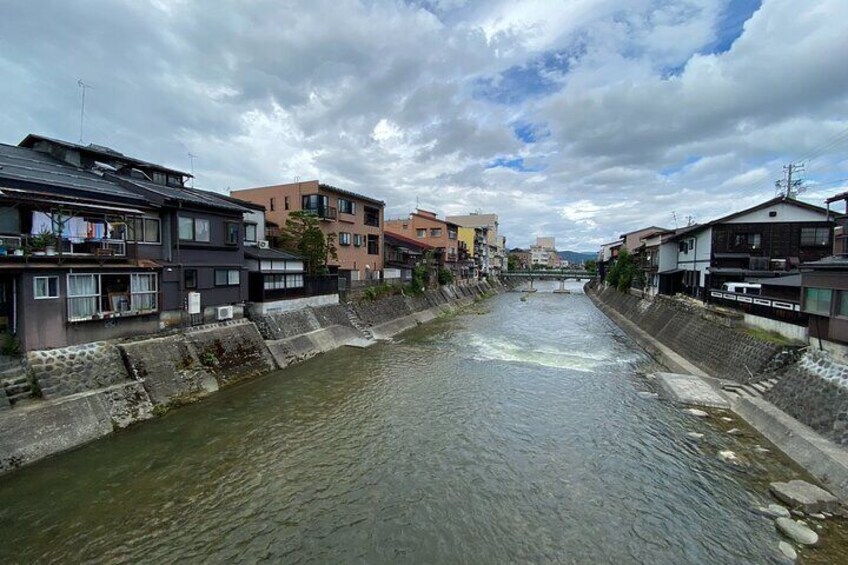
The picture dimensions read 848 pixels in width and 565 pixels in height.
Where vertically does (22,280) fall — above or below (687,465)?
above

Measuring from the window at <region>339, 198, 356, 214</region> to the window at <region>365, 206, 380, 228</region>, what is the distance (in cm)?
220

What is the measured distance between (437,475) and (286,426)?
5942 millimetres

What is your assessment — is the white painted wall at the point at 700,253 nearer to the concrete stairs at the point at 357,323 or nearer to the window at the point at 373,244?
the concrete stairs at the point at 357,323

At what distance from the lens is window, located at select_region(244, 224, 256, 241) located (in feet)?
85.3

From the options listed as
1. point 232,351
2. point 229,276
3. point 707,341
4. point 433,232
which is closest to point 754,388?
point 707,341

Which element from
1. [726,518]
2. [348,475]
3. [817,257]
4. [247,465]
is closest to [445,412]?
[348,475]

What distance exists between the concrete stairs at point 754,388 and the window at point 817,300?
9.59ft

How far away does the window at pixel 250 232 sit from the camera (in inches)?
1023

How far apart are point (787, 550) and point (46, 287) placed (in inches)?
838

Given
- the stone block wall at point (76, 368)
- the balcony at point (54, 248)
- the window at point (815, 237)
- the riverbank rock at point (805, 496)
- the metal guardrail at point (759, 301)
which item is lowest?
the riverbank rock at point (805, 496)

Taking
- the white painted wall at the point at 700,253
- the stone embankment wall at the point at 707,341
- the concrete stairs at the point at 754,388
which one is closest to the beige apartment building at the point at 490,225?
the white painted wall at the point at 700,253

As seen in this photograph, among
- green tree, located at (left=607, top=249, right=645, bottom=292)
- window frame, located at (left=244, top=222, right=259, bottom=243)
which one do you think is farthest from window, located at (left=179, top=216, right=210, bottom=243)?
green tree, located at (left=607, top=249, right=645, bottom=292)

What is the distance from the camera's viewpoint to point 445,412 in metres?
14.7

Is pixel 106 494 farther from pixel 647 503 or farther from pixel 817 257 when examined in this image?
pixel 817 257
